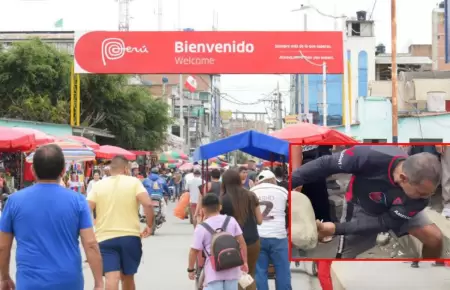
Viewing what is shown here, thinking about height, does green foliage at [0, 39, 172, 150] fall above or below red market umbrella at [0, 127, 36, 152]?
above

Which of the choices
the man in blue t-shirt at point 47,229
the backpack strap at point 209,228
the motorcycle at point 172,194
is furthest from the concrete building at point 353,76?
the man in blue t-shirt at point 47,229

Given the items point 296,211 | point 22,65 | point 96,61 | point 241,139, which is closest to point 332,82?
point 22,65

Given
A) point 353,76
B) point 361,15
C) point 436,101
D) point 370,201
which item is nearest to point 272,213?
point 370,201

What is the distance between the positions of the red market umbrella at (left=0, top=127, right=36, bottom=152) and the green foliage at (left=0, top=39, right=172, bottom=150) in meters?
19.9

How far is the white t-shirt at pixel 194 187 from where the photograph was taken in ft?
63.3

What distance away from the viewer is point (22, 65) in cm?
3934

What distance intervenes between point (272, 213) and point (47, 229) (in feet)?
13.3

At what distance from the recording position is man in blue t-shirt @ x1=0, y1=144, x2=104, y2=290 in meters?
5.45

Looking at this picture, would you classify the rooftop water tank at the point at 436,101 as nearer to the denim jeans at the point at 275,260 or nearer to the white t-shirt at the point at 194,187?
the white t-shirt at the point at 194,187

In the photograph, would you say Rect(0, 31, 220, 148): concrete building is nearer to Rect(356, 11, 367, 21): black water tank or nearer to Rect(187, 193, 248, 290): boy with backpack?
Rect(356, 11, 367, 21): black water tank

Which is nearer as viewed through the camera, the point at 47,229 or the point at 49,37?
the point at 47,229

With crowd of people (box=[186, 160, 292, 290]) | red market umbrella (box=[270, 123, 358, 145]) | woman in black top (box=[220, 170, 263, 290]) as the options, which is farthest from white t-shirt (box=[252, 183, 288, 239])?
red market umbrella (box=[270, 123, 358, 145])

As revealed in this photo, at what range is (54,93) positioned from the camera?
4000 cm

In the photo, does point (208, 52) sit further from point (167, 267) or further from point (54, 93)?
point (167, 267)
